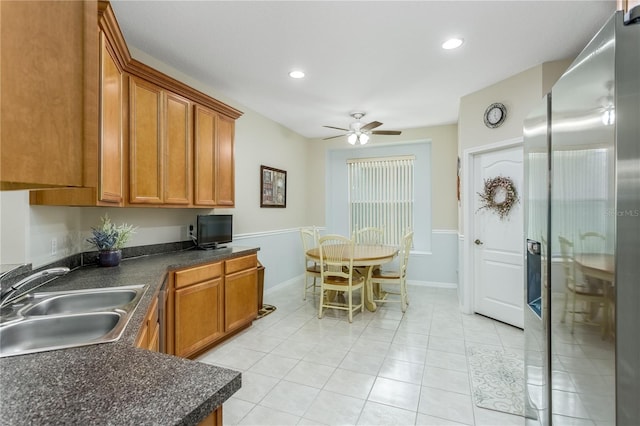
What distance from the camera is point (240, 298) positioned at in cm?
319

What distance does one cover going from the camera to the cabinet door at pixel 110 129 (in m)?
1.93

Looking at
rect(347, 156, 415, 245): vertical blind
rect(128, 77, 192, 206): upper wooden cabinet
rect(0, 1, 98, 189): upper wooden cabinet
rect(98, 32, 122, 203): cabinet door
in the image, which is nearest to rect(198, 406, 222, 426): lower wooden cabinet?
rect(0, 1, 98, 189): upper wooden cabinet

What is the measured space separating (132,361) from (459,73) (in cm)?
361

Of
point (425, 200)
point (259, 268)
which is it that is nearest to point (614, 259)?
point (259, 268)

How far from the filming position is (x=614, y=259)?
0.82 m

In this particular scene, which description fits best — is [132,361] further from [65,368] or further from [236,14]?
[236,14]

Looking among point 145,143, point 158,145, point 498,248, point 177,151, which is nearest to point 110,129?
point 145,143

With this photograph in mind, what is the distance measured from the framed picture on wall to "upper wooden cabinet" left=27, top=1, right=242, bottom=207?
1074 mm

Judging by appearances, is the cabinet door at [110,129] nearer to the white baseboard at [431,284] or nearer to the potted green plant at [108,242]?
the potted green plant at [108,242]

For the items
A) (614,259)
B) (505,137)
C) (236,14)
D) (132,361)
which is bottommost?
(132,361)

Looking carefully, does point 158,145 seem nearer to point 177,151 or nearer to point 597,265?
point 177,151

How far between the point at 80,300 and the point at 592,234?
2275mm

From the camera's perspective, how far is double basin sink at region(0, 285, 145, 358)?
3.94ft

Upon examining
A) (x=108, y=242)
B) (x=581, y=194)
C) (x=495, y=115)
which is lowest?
(x=108, y=242)
